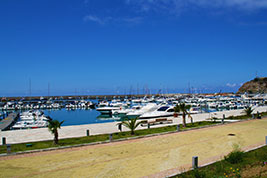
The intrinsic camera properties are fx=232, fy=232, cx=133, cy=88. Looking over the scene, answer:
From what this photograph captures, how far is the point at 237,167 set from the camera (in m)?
9.94

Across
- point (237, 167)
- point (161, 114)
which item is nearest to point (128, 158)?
point (237, 167)

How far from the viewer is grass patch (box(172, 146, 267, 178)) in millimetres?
8914

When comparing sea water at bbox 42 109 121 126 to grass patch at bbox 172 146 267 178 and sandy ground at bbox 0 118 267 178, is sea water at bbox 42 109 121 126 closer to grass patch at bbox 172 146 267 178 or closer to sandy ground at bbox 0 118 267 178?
sandy ground at bbox 0 118 267 178

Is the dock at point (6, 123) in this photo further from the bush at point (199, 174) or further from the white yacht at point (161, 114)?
the bush at point (199, 174)

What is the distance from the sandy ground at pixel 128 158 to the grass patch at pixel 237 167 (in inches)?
33.8

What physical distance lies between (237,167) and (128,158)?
16.8 ft

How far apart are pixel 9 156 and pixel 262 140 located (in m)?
15.7

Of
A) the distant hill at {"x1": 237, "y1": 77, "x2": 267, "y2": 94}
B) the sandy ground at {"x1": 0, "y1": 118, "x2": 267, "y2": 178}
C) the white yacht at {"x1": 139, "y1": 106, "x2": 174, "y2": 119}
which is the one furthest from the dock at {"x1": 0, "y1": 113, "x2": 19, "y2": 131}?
the distant hill at {"x1": 237, "y1": 77, "x2": 267, "y2": 94}

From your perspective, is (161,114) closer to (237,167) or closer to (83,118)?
(83,118)

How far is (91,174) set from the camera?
9.63m

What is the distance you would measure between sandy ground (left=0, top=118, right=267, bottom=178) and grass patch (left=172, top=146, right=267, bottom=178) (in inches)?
33.8

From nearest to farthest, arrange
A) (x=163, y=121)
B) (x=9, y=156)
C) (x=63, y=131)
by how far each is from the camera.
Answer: (x=9, y=156) → (x=63, y=131) → (x=163, y=121)

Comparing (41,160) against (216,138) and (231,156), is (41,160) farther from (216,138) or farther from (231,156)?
(216,138)

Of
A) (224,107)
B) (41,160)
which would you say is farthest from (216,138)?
(224,107)
